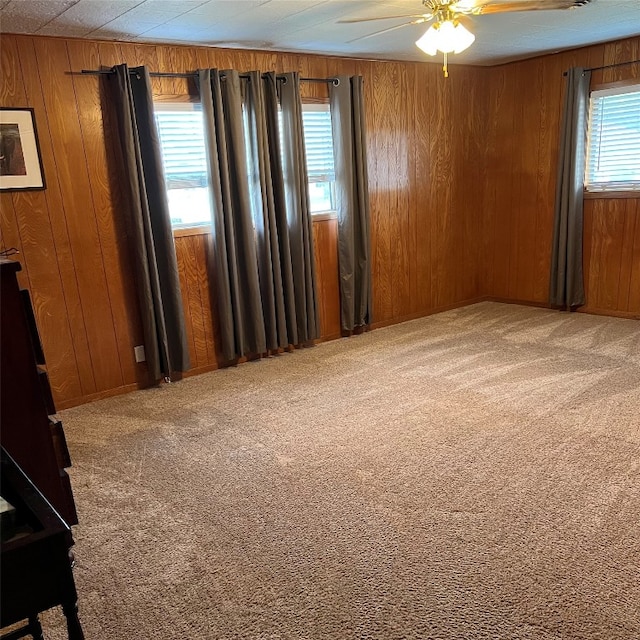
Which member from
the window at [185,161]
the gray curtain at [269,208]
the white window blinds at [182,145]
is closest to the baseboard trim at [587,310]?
the gray curtain at [269,208]

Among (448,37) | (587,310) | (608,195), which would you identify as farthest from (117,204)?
(587,310)

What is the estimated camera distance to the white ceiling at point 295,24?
9.25ft

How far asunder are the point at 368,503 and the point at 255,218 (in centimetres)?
246

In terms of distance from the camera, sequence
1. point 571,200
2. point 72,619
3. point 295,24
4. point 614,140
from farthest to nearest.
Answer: point 571,200, point 614,140, point 295,24, point 72,619

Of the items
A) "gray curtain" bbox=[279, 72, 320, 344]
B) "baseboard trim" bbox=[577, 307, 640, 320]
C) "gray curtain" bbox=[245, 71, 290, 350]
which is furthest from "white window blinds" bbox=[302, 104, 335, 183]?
"baseboard trim" bbox=[577, 307, 640, 320]

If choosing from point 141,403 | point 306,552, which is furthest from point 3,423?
point 141,403

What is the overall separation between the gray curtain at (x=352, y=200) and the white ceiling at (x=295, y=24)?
1.20ft

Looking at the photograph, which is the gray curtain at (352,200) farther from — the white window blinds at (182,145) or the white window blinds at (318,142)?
the white window blinds at (182,145)

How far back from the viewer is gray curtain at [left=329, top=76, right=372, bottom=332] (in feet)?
14.6

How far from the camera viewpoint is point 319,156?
458 cm

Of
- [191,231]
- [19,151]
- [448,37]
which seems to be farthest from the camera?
[191,231]

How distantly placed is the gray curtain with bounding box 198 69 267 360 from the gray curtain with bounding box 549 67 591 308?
2911 millimetres

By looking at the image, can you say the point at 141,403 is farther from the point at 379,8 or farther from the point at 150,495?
the point at 379,8

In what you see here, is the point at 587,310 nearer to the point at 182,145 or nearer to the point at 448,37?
the point at 448,37
